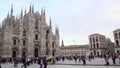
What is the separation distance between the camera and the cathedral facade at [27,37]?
4850 cm

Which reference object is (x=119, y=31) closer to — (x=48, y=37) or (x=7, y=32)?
(x=48, y=37)

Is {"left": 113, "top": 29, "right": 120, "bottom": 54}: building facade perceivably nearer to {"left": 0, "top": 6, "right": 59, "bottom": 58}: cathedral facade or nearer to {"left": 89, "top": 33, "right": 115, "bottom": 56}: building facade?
{"left": 89, "top": 33, "right": 115, "bottom": 56}: building facade

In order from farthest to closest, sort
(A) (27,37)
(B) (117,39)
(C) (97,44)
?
(C) (97,44)
(B) (117,39)
(A) (27,37)

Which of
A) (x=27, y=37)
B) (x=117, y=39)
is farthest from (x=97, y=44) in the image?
(x=27, y=37)

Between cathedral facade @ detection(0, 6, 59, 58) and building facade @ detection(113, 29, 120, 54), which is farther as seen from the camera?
building facade @ detection(113, 29, 120, 54)

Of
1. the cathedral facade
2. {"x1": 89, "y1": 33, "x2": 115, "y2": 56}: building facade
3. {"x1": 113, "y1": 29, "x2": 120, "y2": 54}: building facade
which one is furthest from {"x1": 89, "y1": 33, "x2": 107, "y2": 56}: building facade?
the cathedral facade

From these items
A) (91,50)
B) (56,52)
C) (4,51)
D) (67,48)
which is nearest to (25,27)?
(4,51)

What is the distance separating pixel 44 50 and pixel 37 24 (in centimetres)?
906

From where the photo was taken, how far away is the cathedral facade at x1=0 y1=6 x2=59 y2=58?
1909 inches

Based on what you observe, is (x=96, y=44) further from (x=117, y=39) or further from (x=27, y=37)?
(x=27, y=37)

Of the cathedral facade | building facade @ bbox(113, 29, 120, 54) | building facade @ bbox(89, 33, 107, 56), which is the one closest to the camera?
the cathedral facade

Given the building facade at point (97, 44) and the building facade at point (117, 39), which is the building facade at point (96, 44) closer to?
the building facade at point (97, 44)

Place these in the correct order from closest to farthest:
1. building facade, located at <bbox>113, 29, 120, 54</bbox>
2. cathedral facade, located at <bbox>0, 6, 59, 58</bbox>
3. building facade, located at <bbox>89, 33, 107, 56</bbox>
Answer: cathedral facade, located at <bbox>0, 6, 59, 58</bbox>
building facade, located at <bbox>113, 29, 120, 54</bbox>
building facade, located at <bbox>89, 33, 107, 56</bbox>

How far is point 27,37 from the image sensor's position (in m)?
52.8
